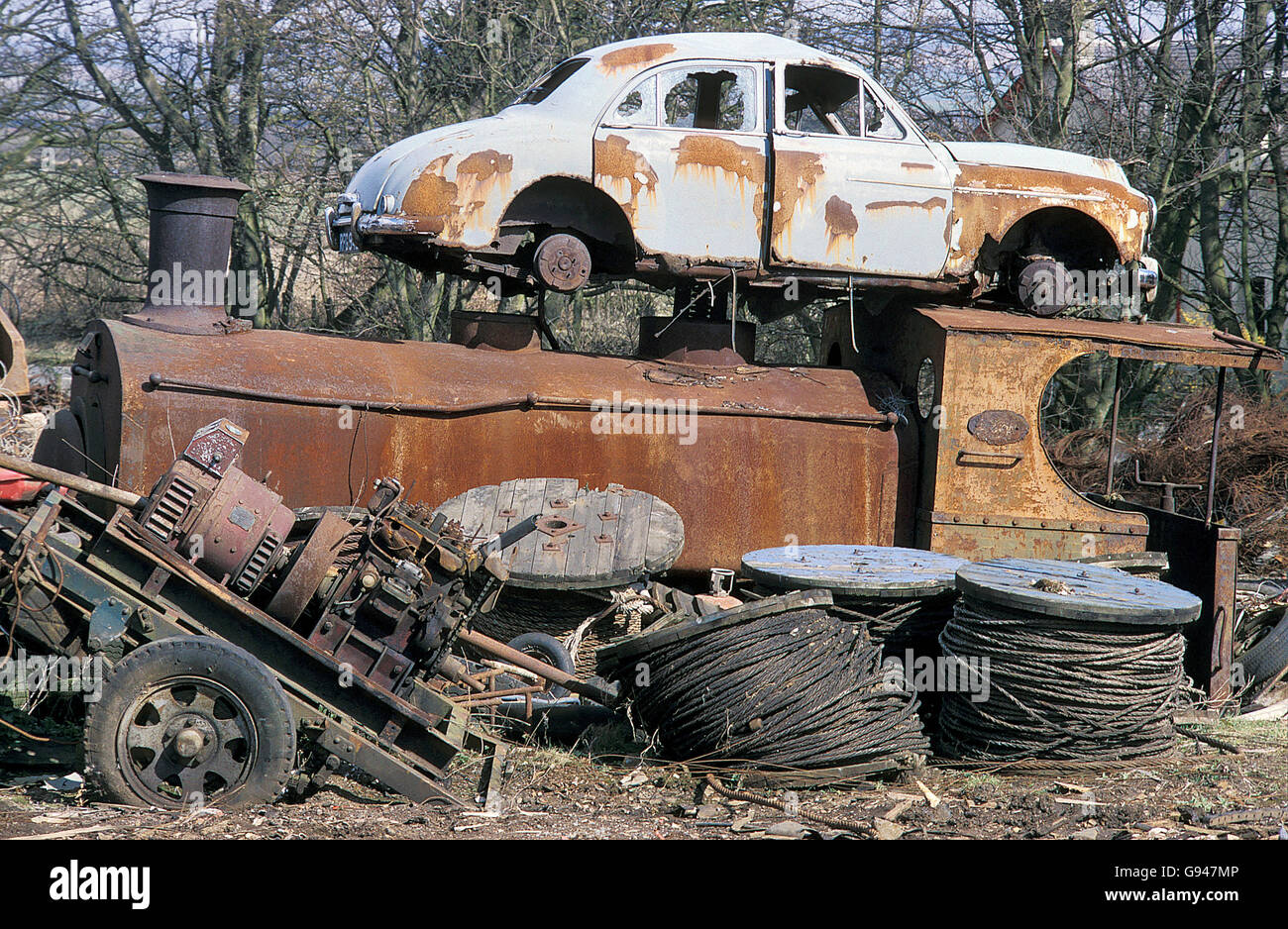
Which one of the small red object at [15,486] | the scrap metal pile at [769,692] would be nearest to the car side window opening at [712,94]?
the scrap metal pile at [769,692]

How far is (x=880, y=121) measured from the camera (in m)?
8.14

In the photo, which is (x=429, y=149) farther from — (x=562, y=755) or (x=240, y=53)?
(x=240, y=53)

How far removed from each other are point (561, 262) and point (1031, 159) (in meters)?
3.36

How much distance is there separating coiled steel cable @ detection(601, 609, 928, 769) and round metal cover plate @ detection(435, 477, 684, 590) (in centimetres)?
116

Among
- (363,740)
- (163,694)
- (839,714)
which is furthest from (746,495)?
(163,694)

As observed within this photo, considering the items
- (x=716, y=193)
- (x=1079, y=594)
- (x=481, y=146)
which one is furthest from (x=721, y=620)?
(x=481, y=146)

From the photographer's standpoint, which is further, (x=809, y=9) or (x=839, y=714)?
(x=809, y=9)

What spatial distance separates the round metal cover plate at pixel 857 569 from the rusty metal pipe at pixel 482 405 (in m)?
1.00

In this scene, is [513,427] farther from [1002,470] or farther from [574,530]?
[1002,470]

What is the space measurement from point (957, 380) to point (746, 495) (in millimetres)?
1554

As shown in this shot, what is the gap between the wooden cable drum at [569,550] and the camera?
6.74m

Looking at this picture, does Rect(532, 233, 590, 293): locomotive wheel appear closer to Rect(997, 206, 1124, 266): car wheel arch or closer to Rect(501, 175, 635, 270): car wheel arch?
Rect(501, 175, 635, 270): car wheel arch

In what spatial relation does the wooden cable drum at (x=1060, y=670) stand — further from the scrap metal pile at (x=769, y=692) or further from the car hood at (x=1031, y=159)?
the car hood at (x=1031, y=159)

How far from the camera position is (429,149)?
7.37 meters
